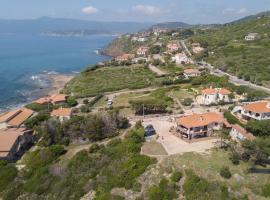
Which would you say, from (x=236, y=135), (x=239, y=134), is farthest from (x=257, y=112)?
(x=239, y=134)

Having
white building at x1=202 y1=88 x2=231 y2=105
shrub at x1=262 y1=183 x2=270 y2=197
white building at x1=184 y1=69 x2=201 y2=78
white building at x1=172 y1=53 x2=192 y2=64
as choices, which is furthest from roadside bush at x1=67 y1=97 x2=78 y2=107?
white building at x1=172 y1=53 x2=192 y2=64

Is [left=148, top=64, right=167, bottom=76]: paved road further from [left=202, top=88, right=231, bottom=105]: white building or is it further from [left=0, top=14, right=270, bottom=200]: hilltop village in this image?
[left=202, top=88, right=231, bottom=105]: white building

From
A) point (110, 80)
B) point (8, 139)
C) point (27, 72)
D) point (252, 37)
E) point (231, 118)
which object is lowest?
point (27, 72)

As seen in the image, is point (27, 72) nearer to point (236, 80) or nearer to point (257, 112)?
point (236, 80)

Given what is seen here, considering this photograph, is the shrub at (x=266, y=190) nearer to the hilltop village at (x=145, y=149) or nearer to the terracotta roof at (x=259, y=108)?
the hilltop village at (x=145, y=149)

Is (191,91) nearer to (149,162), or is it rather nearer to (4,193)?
(149,162)

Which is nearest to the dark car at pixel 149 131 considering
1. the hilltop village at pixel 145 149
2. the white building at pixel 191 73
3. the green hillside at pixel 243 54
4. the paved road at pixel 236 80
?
the hilltop village at pixel 145 149
